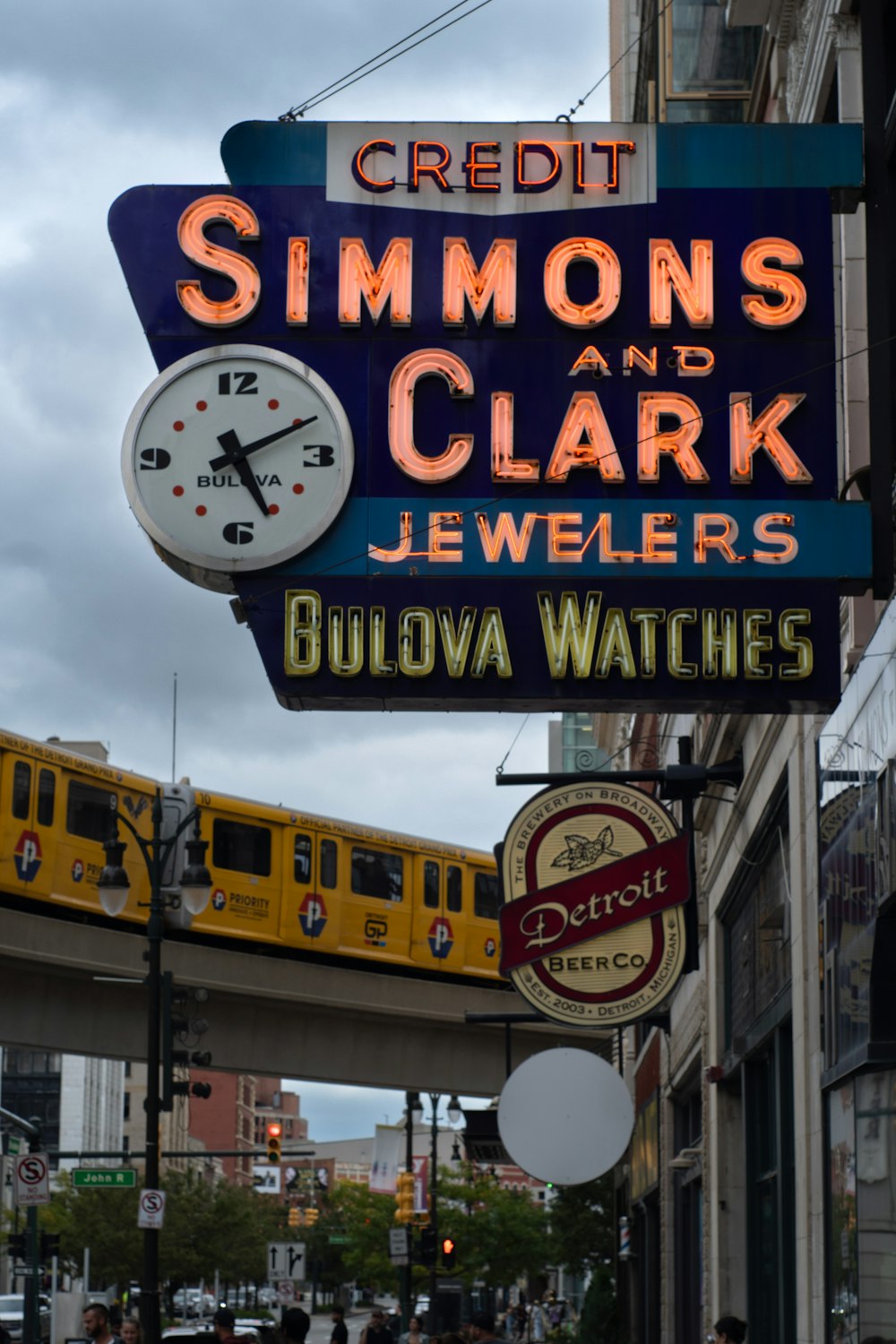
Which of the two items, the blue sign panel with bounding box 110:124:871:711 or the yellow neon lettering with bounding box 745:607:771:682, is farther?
the blue sign panel with bounding box 110:124:871:711

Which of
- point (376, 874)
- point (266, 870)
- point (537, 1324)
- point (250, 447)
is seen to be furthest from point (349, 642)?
point (537, 1324)

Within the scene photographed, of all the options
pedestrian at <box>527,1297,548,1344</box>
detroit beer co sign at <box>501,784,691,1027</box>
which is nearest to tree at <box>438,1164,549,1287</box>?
pedestrian at <box>527,1297,548,1344</box>

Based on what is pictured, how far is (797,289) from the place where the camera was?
33.3 feet

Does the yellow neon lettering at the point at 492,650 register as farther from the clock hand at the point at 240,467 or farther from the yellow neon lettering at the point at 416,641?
the clock hand at the point at 240,467

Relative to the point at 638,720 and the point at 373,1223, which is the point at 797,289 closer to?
the point at 638,720

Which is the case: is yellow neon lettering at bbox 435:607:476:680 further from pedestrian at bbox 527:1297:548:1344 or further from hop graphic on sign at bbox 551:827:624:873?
pedestrian at bbox 527:1297:548:1344

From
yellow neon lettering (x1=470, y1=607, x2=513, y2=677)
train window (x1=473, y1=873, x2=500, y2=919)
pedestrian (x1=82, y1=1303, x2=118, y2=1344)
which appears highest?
train window (x1=473, y1=873, x2=500, y2=919)

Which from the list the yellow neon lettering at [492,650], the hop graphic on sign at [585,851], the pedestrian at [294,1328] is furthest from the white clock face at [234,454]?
the pedestrian at [294,1328]

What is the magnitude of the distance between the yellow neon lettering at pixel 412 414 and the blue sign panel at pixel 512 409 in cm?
2

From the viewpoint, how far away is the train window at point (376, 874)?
32.9 metres

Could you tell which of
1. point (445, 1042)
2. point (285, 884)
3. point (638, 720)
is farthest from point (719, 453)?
point (445, 1042)

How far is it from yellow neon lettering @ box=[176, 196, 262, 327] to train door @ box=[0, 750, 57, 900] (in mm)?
17728

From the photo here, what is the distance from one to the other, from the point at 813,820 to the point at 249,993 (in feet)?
75.5

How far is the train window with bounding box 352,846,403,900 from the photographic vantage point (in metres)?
32.9
